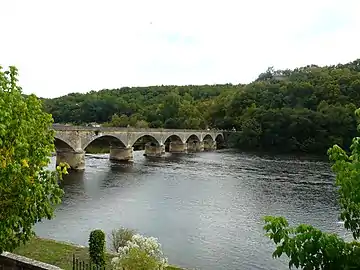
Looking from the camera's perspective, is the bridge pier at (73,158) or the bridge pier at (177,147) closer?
the bridge pier at (73,158)

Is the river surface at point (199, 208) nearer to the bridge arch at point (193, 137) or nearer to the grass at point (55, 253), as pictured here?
the grass at point (55, 253)

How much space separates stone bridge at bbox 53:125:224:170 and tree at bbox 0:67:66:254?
22733 millimetres

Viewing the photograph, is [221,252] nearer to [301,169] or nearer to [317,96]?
[301,169]

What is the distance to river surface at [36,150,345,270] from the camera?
813 inches

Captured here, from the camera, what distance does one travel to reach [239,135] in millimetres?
101688

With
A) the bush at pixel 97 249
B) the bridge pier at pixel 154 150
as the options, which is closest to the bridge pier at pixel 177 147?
the bridge pier at pixel 154 150

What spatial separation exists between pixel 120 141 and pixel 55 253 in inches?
1851

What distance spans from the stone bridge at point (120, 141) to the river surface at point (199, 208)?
3.56m

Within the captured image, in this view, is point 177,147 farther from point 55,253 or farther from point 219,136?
point 55,253

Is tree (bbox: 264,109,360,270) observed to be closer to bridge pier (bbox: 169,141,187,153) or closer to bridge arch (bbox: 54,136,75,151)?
bridge arch (bbox: 54,136,75,151)

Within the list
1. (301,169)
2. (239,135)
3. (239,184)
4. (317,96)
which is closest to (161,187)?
(239,184)

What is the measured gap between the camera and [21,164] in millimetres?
9422

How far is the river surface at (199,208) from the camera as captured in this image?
20656 millimetres

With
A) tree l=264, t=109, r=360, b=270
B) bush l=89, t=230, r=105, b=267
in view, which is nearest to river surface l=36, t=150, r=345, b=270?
bush l=89, t=230, r=105, b=267
